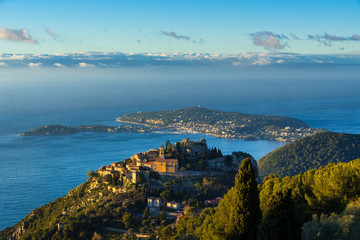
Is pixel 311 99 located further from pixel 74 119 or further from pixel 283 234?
pixel 283 234

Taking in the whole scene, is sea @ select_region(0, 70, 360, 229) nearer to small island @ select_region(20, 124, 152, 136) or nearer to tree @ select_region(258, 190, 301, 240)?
small island @ select_region(20, 124, 152, 136)

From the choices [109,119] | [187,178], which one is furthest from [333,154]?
[109,119]

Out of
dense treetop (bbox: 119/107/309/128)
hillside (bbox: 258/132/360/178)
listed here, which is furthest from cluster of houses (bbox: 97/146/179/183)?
dense treetop (bbox: 119/107/309/128)

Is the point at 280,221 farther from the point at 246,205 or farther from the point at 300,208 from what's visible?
the point at 300,208

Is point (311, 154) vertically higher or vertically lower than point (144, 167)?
lower

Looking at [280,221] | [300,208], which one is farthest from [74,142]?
[280,221]
